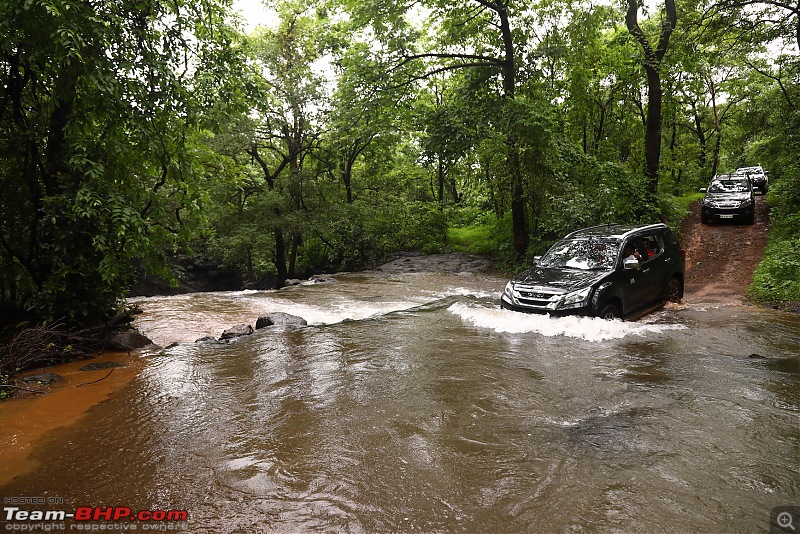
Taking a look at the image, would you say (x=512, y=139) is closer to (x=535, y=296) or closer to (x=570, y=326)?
(x=535, y=296)

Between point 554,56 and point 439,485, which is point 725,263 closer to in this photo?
point 554,56

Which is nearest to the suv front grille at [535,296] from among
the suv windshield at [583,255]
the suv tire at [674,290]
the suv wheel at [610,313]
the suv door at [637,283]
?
the suv wheel at [610,313]

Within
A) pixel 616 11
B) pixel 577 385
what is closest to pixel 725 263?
pixel 616 11

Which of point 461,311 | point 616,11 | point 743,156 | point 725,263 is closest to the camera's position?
point 461,311

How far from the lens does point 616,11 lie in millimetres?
19047

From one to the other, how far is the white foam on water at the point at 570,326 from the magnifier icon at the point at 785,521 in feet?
14.8

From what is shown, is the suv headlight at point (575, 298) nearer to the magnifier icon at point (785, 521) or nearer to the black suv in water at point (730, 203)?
the magnifier icon at point (785, 521)

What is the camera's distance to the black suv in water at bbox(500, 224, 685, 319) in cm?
799

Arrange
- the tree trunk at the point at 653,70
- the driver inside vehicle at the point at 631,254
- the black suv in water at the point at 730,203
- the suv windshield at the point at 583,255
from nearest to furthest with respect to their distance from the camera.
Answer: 1. the driver inside vehicle at the point at 631,254
2. the suv windshield at the point at 583,255
3. the tree trunk at the point at 653,70
4. the black suv in water at the point at 730,203

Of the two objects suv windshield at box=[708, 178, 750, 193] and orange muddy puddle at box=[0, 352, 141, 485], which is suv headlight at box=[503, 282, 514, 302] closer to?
orange muddy puddle at box=[0, 352, 141, 485]

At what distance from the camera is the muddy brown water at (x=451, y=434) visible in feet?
11.0

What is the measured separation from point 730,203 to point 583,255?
1461 centimetres

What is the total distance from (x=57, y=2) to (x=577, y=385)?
846 centimetres

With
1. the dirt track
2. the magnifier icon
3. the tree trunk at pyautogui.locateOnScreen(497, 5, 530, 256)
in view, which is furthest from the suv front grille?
the tree trunk at pyautogui.locateOnScreen(497, 5, 530, 256)
